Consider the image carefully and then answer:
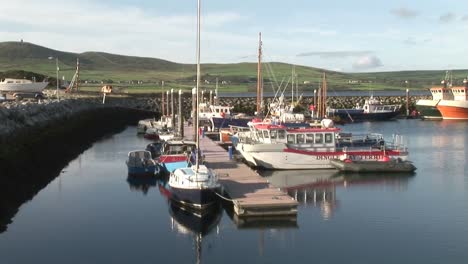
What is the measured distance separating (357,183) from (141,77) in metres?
166

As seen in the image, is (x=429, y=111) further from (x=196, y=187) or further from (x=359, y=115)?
(x=196, y=187)

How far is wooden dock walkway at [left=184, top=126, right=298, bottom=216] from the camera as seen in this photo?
77.2 ft

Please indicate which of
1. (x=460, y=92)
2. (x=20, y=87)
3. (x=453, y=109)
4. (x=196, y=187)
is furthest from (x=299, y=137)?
(x=20, y=87)

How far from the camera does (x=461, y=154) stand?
4428 centimetres

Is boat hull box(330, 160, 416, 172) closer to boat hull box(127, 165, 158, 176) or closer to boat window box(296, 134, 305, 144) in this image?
boat window box(296, 134, 305, 144)

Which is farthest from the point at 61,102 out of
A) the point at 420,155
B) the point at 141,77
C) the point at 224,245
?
the point at 141,77

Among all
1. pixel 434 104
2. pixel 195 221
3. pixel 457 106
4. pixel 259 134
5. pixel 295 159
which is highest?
pixel 434 104

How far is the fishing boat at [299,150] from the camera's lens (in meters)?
35.8

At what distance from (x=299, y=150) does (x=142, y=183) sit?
9118 mm

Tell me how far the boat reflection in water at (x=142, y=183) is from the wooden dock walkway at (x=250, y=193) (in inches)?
118

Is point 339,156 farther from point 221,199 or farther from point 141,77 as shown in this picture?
point 141,77

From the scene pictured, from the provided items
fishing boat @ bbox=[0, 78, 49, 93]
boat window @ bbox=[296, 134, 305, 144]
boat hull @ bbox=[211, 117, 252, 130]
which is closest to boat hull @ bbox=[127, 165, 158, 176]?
boat window @ bbox=[296, 134, 305, 144]

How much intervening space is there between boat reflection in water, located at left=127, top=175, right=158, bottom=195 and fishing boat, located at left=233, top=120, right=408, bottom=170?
20.0 ft

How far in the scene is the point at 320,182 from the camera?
32.8m
